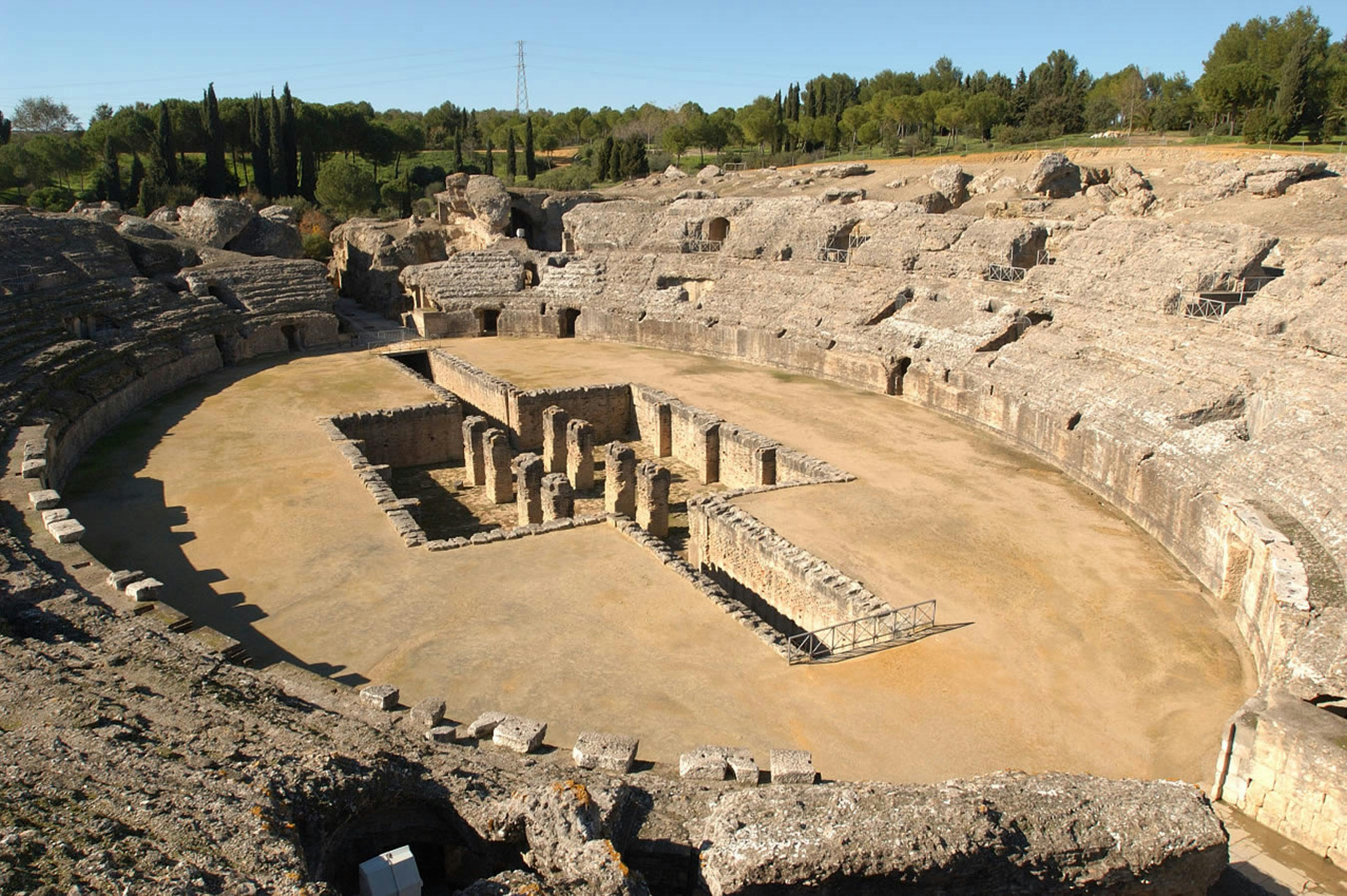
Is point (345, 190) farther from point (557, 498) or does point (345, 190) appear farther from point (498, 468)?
point (557, 498)

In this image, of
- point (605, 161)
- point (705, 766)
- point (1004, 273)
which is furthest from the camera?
point (605, 161)

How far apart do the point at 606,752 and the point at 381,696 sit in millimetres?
2114

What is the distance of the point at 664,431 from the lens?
1786 cm

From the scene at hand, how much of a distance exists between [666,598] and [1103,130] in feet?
135

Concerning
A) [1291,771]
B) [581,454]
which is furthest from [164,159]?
[1291,771]

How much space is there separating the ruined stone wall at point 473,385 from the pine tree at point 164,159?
22.4 metres

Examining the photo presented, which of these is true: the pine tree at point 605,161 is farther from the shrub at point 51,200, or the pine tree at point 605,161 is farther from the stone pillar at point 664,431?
the stone pillar at point 664,431

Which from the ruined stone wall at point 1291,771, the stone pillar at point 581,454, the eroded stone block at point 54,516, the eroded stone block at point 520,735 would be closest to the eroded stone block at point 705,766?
the eroded stone block at point 520,735

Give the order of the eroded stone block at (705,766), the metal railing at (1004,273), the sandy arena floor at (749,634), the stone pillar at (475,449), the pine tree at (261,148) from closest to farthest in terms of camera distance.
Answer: the eroded stone block at (705,766), the sandy arena floor at (749,634), the stone pillar at (475,449), the metal railing at (1004,273), the pine tree at (261,148)

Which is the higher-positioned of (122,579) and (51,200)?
(51,200)

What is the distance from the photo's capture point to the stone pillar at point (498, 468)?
15.3 meters

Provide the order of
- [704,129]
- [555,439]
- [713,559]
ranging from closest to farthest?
[713,559]
[555,439]
[704,129]

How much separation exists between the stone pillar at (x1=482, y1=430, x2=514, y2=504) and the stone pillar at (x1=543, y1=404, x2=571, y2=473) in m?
1.13

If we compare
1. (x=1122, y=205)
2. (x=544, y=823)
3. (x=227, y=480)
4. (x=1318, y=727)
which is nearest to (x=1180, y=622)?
(x=1318, y=727)
